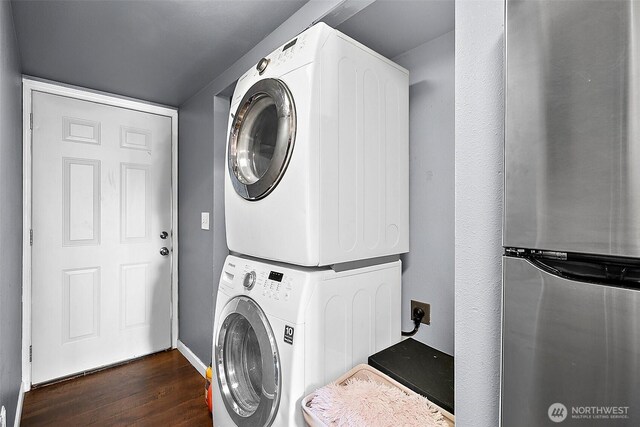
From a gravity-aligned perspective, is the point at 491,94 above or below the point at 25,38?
below

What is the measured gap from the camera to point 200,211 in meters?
2.51

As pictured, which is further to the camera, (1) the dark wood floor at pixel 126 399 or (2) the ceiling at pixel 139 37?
(1) the dark wood floor at pixel 126 399

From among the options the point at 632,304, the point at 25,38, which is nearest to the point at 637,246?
the point at 632,304

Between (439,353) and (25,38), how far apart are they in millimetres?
2814

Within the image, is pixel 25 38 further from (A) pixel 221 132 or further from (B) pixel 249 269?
(B) pixel 249 269

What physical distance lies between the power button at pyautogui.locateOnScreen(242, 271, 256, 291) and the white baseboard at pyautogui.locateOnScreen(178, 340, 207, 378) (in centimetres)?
142

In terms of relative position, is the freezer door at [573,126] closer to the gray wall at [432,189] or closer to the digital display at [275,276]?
the digital display at [275,276]

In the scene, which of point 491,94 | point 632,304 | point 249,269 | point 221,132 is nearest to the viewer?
point 632,304

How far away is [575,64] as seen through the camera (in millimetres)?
500

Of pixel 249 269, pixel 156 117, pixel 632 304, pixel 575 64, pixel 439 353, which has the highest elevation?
pixel 156 117

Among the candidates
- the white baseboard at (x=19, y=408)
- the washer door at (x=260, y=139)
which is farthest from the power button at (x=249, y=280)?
the white baseboard at (x=19, y=408)

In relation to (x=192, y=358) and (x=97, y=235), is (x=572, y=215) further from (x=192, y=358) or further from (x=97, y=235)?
(x=97, y=235)

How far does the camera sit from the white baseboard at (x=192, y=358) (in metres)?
2.44

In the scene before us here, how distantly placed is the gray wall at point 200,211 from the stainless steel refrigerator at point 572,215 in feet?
6.59
